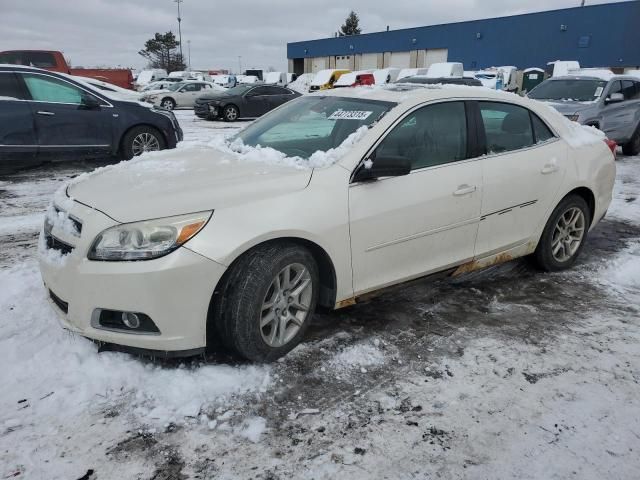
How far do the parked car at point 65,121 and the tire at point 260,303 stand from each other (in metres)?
6.27

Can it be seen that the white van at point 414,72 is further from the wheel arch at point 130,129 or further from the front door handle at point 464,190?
the front door handle at point 464,190

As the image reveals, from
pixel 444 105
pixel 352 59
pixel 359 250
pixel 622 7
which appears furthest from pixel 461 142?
pixel 352 59

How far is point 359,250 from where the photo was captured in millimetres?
3117

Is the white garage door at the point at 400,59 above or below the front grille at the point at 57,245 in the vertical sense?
above

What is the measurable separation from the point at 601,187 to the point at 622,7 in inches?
1518

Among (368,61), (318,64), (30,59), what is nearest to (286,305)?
(30,59)

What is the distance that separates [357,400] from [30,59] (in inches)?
719

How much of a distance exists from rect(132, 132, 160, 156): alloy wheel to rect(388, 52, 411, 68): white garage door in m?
45.3

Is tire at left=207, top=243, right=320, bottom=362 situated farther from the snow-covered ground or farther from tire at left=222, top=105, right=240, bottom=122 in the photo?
tire at left=222, top=105, right=240, bottom=122

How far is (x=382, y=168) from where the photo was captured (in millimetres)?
3074

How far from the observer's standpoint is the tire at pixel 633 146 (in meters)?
10.8

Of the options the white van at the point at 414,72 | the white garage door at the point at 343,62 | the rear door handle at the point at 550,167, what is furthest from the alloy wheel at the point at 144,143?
the white garage door at the point at 343,62

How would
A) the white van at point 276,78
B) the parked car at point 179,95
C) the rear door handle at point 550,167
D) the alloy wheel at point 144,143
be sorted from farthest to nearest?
1. the white van at point 276,78
2. the parked car at point 179,95
3. the alloy wheel at point 144,143
4. the rear door handle at point 550,167

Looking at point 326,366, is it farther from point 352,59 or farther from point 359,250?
point 352,59
